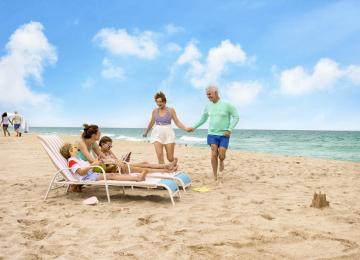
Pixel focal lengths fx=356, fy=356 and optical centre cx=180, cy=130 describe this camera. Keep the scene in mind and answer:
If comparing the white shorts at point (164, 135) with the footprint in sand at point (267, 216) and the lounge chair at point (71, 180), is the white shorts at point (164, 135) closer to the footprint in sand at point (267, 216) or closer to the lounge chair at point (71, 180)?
the lounge chair at point (71, 180)

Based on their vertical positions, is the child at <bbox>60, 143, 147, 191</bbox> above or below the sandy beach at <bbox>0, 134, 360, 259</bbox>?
above

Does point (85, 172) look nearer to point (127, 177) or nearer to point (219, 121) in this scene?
point (127, 177)

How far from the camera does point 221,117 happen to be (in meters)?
7.43

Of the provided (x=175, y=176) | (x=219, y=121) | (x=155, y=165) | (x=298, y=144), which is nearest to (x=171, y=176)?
(x=175, y=176)

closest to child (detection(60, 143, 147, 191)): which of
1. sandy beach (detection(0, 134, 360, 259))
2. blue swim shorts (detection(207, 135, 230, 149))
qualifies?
sandy beach (detection(0, 134, 360, 259))

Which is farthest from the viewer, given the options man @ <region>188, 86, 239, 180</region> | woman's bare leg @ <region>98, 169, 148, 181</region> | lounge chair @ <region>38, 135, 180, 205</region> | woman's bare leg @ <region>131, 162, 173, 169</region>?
man @ <region>188, 86, 239, 180</region>

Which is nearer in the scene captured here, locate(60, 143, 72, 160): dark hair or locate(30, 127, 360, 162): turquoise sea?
locate(60, 143, 72, 160): dark hair

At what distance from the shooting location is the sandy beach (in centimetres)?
356

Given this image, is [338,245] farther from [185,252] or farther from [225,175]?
[225,175]

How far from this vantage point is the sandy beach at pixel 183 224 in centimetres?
356

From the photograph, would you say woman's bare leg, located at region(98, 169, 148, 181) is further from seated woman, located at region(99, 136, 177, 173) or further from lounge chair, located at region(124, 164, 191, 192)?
seated woman, located at region(99, 136, 177, 173)

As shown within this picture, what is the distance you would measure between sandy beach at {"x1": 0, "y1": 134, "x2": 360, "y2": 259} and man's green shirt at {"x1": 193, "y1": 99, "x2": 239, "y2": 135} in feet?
4.00

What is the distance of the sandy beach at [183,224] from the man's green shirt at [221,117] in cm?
122

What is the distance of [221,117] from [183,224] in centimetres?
344
